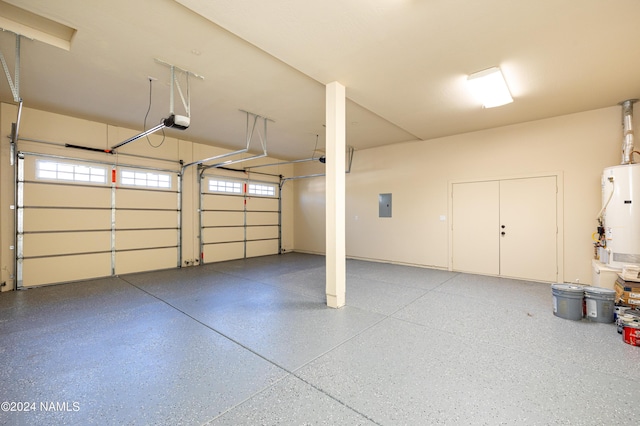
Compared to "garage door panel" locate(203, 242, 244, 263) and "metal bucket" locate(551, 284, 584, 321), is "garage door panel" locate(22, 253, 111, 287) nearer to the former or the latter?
"garage door panel" locate(203, 242, 244, 263)

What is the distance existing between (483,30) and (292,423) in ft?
12.4

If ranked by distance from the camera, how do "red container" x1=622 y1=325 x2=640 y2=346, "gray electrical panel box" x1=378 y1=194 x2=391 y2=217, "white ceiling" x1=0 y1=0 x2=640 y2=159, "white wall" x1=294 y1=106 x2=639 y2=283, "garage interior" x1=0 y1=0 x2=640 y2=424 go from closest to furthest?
"garage interior" x1=0 y1=0 x2=640 y2=424 < "white ceiling" x1=0 y1=0 x2=640 y2=159 < "red container" x1=622 y1=325 x2=640 y2=346 < "white wall" x1=294 y1=106 x2=639 y2=283 < "gray electrical panel box" x1=378 y1=194 x2=391 y2=217

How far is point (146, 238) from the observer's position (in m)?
6.16

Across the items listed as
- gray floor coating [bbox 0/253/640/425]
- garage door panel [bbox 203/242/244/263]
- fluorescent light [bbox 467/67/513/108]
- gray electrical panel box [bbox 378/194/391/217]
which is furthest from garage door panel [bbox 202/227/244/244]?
fluorescent light [bbox 467/67/513/108]

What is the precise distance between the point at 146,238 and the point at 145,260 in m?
0.52

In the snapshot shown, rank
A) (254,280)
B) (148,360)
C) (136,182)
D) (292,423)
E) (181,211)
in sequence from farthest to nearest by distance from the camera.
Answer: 1. (181,211)
2. (136,182)
3. (254,280)
4. (148,360)
5. (292,423)

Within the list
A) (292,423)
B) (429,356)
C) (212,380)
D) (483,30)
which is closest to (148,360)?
(212,380)

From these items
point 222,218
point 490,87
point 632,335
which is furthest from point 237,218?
point 632,335

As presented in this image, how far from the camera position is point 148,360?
2373mm

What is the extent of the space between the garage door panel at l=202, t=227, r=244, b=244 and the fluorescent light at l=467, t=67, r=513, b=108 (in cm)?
676

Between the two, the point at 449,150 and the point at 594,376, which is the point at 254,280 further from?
the point at 449,150

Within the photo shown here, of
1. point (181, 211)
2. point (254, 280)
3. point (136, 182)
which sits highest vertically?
point (136, 182)

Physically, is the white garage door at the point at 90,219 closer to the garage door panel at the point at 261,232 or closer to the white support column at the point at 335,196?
the garage door panel at the point at 261,232

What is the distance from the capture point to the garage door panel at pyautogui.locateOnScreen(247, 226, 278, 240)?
8.39 meters
